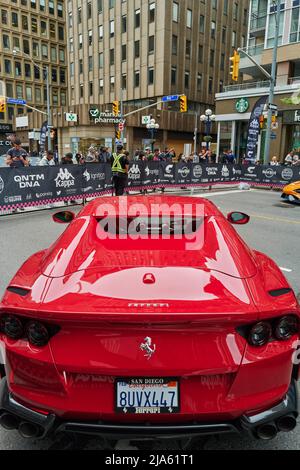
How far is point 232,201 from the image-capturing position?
14.2 m

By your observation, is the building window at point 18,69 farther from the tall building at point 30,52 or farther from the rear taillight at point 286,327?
the rear taillight at point 286,327

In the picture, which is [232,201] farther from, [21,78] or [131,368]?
[21,78]

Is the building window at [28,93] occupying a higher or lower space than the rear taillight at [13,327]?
higher

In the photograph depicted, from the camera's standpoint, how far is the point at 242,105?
3391 cm

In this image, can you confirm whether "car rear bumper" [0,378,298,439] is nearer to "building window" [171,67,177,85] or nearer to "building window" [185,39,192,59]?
"building window" [171,67,177,85]

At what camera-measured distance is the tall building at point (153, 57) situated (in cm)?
4462

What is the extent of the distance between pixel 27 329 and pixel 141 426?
73cm

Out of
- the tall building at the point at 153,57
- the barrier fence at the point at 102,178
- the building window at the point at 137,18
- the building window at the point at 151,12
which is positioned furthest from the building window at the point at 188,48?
the barrier fence at the point at 102,178

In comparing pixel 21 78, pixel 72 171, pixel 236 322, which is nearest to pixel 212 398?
pixel 236 322

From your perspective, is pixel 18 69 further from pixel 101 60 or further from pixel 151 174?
pixel 151 174

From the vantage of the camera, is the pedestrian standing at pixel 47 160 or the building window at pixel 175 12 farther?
the building window at pixel 175 12

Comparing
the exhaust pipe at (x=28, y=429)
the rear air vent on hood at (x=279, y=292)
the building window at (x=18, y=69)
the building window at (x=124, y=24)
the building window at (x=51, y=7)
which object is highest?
the building window at (x=51, y=7)

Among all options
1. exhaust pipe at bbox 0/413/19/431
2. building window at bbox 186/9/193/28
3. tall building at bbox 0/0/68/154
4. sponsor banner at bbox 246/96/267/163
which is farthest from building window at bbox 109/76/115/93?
exhaust pipe at bbox 0/413/19/431

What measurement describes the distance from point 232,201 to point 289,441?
12.4 m
